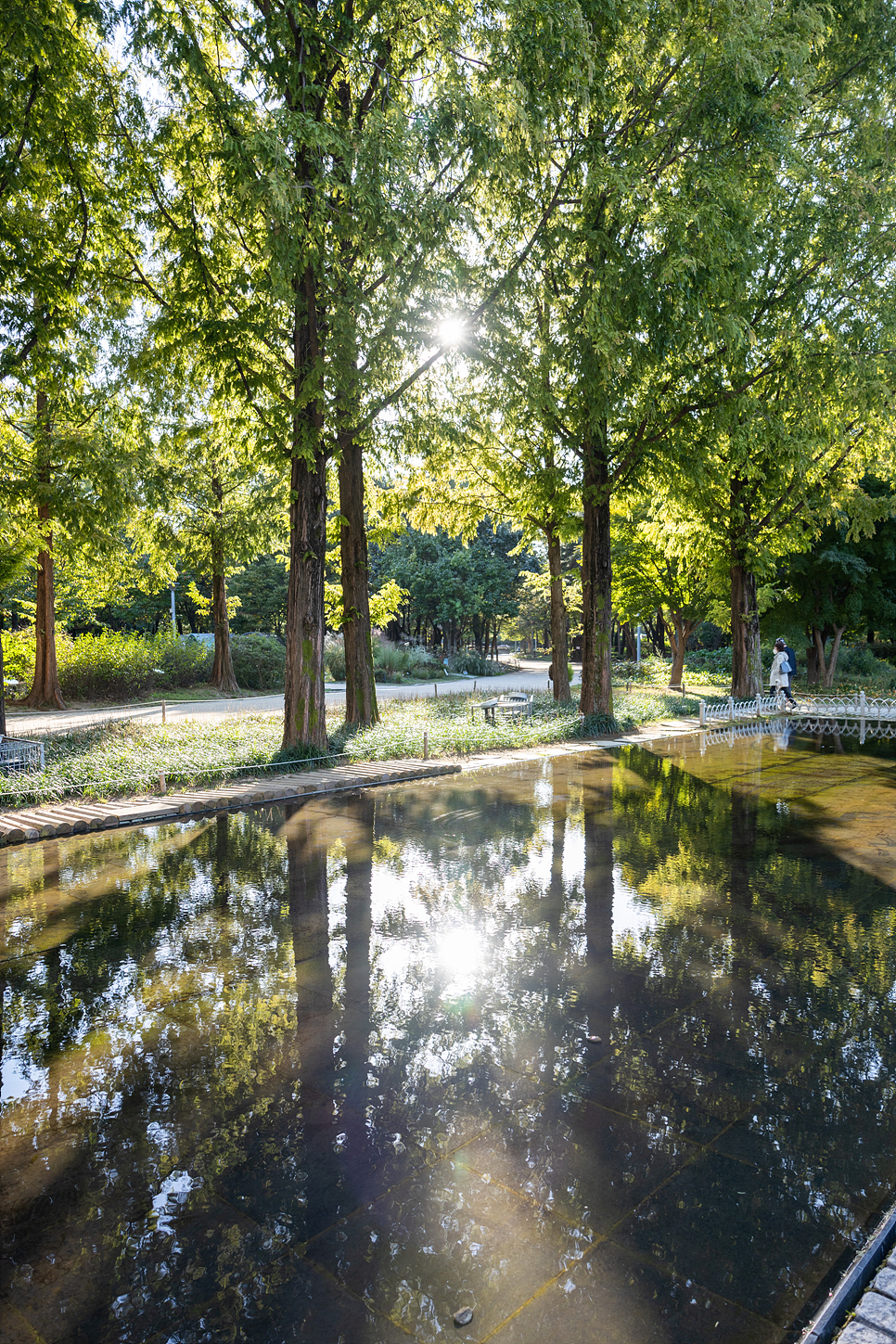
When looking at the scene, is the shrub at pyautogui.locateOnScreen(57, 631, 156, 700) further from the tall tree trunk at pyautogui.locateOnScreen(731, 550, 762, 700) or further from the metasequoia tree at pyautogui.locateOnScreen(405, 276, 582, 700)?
the tall tree trunk at pyautogui.locateOnScreen(731, 550, 762, 700)

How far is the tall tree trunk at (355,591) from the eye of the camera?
16672 mm

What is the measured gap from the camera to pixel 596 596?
18.0 metres

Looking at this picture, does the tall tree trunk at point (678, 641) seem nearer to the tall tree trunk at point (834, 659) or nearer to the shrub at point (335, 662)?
the tall tree trunk at point (834, 659)

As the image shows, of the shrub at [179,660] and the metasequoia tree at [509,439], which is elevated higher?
the metasequoia tree at [509,439]

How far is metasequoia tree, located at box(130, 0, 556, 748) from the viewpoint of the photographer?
32.6ft

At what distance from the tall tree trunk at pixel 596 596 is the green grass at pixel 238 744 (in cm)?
80

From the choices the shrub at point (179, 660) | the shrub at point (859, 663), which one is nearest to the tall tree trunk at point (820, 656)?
the shrub at point (859, 663)

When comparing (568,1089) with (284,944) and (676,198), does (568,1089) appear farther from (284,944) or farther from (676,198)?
(676,198)

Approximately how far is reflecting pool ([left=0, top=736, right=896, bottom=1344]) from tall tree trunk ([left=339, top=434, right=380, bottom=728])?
368 inches

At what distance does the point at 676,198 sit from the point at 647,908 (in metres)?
11.4

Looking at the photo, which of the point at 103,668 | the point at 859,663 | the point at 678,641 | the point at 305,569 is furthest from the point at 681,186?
the point at 859,663

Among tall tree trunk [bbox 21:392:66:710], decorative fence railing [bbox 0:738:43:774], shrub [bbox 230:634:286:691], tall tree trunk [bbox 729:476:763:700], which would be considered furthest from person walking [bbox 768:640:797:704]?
shrub [bbox 230:634:286:691]

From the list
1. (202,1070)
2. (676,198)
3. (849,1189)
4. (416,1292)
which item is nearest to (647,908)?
(849,1189)

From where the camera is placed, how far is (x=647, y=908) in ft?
20.9
